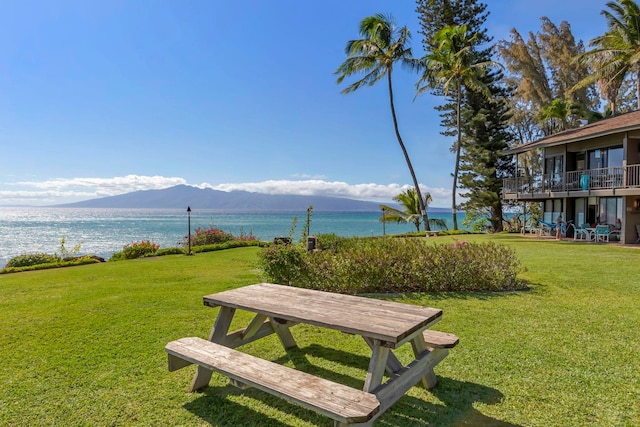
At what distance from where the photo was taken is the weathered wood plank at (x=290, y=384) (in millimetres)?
1904

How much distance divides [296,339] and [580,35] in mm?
36870

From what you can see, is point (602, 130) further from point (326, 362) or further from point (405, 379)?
point (405, 379)

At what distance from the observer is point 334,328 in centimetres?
244

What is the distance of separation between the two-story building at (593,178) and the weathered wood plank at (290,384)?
52.3ft

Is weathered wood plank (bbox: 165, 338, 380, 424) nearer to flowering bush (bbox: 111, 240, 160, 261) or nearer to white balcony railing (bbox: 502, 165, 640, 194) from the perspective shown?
flowering bush (bbox: 111, 240, 160, 261)

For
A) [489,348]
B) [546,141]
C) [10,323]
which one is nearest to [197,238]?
[10,323]

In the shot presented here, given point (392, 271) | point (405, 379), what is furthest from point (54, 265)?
point (405, 379)

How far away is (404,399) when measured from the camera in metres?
2.89

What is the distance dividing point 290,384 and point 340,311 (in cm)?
70

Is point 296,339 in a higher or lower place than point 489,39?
lower

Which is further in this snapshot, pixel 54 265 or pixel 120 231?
pixel 120 231

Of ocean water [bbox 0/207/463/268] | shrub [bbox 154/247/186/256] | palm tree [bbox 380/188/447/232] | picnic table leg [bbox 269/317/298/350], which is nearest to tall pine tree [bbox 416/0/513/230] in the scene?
palm tree [bbox 380/188/447/232]

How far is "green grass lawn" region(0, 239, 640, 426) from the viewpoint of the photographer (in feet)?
8.73

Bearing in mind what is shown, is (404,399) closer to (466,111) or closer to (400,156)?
(400,156)
